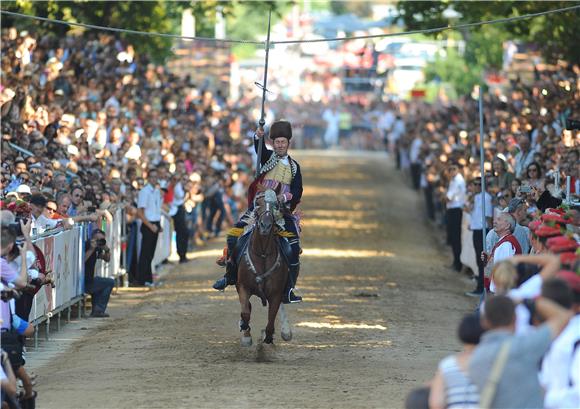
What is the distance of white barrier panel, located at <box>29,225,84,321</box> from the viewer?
1866 cm

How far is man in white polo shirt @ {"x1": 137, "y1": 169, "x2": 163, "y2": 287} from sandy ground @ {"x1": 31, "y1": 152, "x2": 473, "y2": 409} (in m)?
0.47

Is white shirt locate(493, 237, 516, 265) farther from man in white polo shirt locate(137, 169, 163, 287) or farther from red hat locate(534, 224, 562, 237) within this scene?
man in white polo shirt locate(137, 169, 163, 287)

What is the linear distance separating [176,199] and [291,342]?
10.7m

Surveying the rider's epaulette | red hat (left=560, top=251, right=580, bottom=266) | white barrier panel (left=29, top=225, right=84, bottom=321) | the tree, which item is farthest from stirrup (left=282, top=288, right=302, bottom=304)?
the tree

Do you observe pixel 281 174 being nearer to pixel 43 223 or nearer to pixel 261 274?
pixel 261 274

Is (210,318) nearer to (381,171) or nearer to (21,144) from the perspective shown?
(21,144)

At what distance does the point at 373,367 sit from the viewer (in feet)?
55.3

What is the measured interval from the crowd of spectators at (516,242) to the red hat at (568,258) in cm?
2

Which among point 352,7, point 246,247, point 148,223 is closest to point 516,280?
point 246,247

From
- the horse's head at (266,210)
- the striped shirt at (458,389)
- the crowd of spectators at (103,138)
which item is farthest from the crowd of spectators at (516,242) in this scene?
the crowd of spectators at (103,138)

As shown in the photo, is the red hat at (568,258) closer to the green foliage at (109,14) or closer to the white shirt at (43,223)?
the white shirt at (43,223)

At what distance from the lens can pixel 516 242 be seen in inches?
648

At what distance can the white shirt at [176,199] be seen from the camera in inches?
1150

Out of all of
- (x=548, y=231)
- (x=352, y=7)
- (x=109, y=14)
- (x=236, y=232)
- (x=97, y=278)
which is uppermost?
(x=352, y=7)
